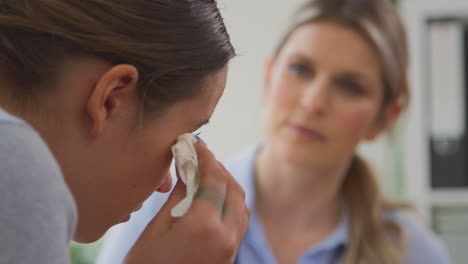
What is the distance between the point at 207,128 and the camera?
755 mm

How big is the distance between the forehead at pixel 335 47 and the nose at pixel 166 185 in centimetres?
71

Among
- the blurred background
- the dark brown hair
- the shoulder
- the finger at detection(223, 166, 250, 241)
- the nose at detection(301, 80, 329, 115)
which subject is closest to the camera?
the dark brown hair

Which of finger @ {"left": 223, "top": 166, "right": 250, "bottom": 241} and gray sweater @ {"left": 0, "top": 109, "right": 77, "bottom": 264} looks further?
finger @ {"left": 223, "top": 166, "right": 250, "bottom": 241}

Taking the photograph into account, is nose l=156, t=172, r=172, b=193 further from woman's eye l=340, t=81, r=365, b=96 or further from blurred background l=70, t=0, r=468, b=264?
blurred background l=70, t=0, r=468, b=264

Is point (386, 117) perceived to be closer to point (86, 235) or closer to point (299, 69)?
point (299, 69)

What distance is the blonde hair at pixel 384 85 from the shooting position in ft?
4.67

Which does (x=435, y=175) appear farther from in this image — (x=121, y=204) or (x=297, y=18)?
(x=121, y=204)

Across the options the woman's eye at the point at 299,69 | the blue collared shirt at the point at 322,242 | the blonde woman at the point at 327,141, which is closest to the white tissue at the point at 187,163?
the blue collared shirt at the point at 322,242

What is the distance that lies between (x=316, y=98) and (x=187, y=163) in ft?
2.31

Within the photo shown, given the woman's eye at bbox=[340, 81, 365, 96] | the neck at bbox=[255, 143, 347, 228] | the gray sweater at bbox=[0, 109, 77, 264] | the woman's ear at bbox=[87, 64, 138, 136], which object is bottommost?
the neck at bbox=[255, 143, 347, 228]

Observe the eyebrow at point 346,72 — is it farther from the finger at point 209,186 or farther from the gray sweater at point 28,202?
the gray sweater at point 28,202

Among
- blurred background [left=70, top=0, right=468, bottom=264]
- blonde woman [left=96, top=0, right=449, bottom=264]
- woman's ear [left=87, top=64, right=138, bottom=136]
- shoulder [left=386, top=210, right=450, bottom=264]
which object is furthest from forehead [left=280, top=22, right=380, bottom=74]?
woman's ear [left=87, top=64, right=138, bottom=136]

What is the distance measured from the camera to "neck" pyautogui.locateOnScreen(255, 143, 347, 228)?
1446 mm

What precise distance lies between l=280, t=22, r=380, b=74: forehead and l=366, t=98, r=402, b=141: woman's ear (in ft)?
0.41
